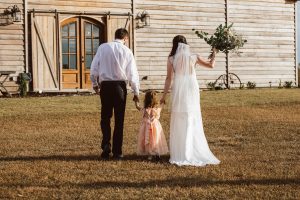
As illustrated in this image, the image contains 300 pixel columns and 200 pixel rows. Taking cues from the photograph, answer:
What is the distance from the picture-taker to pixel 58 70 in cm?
1969

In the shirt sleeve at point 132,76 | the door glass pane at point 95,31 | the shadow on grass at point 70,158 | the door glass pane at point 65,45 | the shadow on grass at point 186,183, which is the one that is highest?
the door glass pane at point 95,31

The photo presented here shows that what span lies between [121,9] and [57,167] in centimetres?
1361

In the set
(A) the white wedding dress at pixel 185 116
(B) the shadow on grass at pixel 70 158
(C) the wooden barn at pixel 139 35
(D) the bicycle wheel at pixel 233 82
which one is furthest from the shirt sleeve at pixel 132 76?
(D) the bicycle wheel at pixel 233 82

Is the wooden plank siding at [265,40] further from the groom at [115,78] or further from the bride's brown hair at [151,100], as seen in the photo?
the groom at [115,78]

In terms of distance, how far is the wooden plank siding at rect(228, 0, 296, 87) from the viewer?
23453mm

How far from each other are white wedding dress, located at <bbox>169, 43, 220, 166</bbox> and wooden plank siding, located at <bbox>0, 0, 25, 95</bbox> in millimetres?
11561

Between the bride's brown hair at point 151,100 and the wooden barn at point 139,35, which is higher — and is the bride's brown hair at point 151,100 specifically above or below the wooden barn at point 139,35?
below

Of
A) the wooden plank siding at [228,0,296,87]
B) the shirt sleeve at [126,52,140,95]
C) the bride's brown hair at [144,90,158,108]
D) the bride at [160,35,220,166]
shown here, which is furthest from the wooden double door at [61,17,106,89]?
the bride at [160,35,220,166]

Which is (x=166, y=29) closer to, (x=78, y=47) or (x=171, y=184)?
(x=78, y=47)

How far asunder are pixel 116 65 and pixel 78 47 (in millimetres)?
11995

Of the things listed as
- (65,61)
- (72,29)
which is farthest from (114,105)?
(72,29)

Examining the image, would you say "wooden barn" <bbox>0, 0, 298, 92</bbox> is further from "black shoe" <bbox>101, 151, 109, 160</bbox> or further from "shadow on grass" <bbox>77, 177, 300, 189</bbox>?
"shadow on grass" <bbox>77, 177, 300, 189</bbox>

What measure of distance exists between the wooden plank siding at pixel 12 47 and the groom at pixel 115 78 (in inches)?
435

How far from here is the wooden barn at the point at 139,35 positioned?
760 inches
